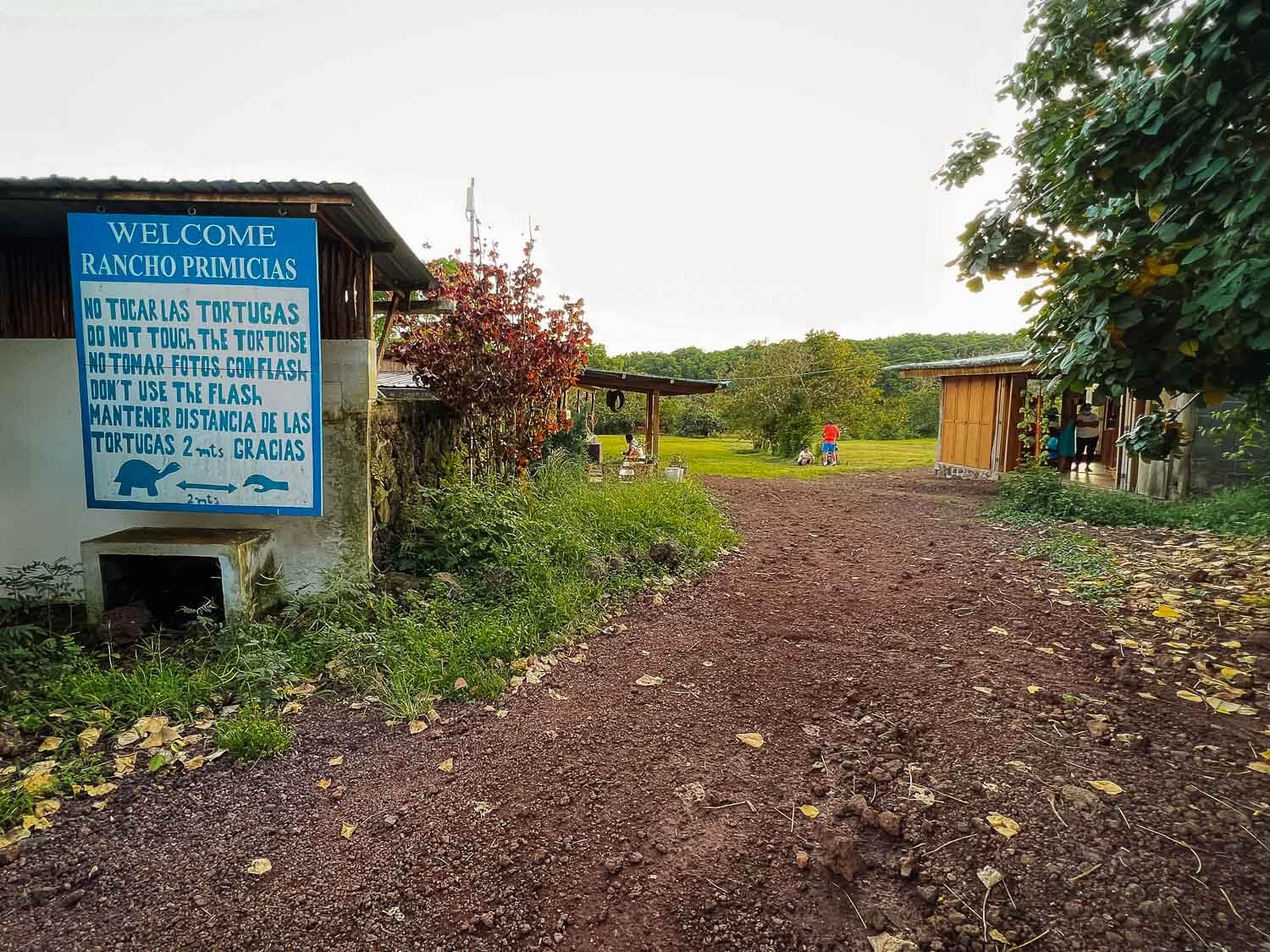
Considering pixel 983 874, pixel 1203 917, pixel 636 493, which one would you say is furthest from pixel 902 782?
pixel 636 493

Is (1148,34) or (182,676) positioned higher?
(1148,34)

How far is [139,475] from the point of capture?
16.0ft

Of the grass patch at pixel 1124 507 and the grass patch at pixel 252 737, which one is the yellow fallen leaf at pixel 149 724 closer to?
the grass patch at pixel 252 737

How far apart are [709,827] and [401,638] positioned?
2644 millimetres

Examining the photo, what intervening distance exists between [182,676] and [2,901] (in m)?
1.70

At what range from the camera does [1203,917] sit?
2051 millimetres

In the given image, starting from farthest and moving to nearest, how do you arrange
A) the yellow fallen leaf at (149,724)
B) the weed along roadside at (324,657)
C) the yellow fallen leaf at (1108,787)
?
1. the yellow fallen leaf at (149,724)
2. the weed along roadside at (324,657)
3. the yellow fallen leaf at (1108,787)

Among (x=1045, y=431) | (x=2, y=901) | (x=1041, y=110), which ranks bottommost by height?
(x=2, y=901)

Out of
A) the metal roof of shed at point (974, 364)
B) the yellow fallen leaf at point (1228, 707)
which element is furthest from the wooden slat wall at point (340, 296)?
the metal roof of shed at point (974, 364)

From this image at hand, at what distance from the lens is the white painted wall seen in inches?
210

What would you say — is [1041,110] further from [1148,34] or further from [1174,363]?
[1174,363]

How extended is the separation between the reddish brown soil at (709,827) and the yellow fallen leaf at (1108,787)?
0.04m

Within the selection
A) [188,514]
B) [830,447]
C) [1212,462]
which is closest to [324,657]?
[188,514]

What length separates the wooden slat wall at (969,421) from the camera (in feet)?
50.4
